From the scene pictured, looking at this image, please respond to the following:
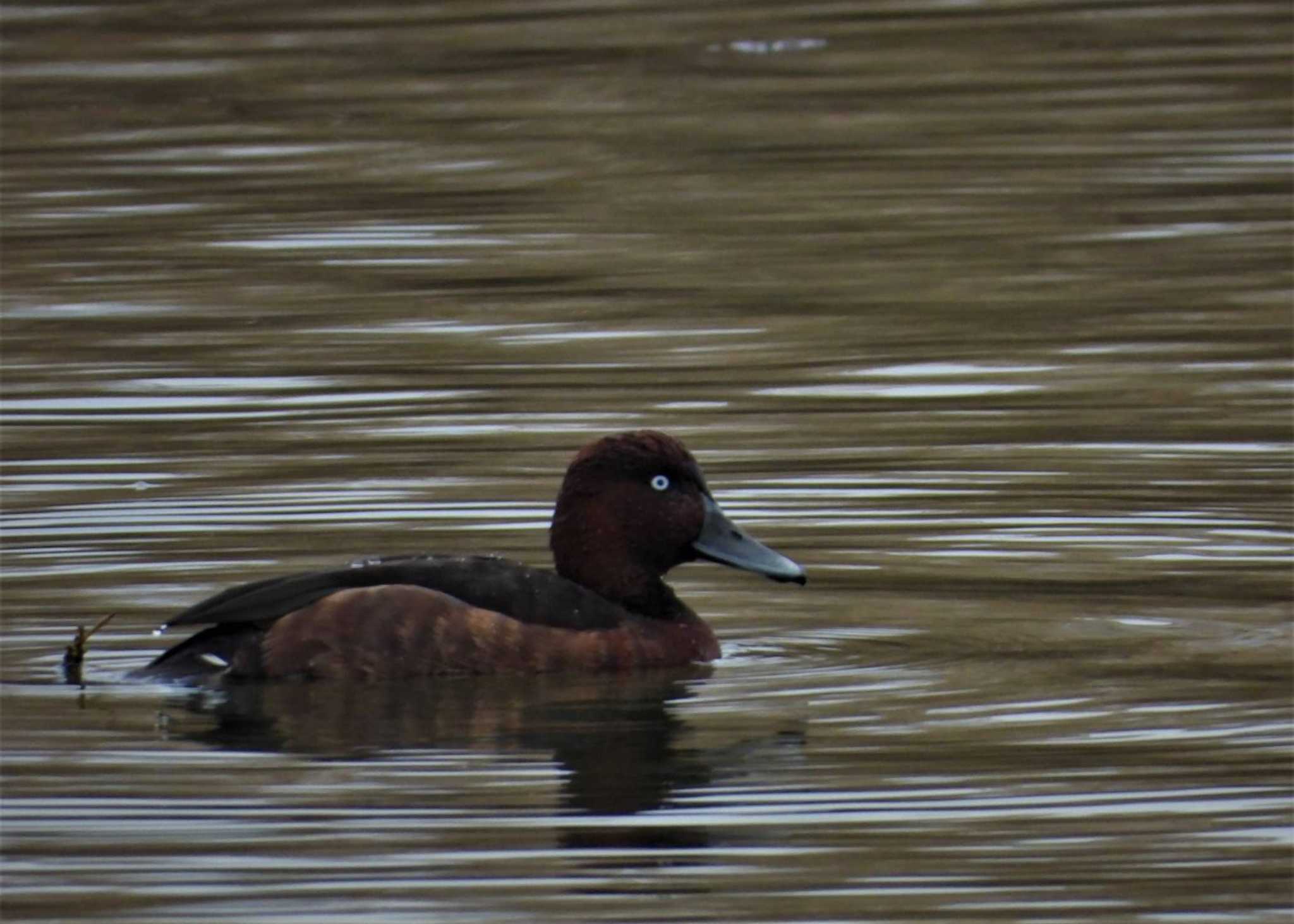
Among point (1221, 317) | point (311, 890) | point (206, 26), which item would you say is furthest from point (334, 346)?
point (206, 26)

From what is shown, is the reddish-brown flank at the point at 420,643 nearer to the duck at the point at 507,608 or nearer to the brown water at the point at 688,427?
the duck at the point at 507,608

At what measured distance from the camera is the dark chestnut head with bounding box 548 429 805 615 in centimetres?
949

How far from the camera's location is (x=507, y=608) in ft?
29.9

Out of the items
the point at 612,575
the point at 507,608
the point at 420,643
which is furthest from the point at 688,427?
the point at 420,643

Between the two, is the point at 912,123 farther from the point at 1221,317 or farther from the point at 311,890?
the point at 311,890

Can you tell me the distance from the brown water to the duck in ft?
0.47

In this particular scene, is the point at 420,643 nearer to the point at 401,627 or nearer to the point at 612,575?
the point at 401,627

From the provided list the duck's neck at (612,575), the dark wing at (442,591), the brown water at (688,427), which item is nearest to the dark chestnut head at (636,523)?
the duck's neck at (612,575)

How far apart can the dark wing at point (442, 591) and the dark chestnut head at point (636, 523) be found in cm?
25

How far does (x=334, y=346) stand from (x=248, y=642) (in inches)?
205

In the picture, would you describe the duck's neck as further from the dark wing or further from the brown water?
the brown water

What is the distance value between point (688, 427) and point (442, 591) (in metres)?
3.49

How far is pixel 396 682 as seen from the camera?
29.6 ft

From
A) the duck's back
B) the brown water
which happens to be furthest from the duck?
the brown water
